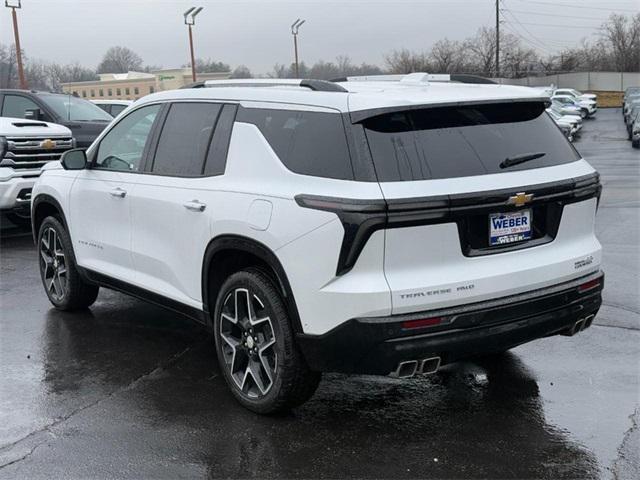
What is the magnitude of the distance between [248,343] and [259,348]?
0.39 feet

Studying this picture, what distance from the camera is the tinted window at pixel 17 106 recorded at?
1296cm

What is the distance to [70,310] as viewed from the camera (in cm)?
670

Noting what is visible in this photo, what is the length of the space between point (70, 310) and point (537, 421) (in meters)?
4.25

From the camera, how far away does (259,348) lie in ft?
13.9

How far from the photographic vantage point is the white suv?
3.66 m

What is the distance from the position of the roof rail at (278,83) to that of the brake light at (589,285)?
1.73m

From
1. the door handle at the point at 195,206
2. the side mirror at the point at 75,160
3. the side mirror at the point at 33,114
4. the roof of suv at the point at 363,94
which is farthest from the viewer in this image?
the side mirror at the point at 33,114

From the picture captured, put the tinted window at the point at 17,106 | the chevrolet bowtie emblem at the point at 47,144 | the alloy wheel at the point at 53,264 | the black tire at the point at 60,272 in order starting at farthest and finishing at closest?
the tinted window at the point at 17,106, the chevrolet bowtie emblem at the point at 47,144, the alloy wheel at the point at 53,264, the black tire at the point at 60,272

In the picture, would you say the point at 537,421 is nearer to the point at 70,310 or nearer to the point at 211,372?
the point at 211,372

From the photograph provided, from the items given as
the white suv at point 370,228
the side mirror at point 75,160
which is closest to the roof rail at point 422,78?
the white suv at point 370,228

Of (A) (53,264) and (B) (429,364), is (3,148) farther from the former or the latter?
(B) (429,364)

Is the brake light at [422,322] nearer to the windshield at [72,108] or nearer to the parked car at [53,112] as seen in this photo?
the parked car at [53,112]

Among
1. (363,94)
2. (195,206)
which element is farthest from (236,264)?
(363,94)

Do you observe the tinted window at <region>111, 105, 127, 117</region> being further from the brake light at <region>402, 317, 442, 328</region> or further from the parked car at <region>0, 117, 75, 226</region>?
the brake light at <region>402, 317, 442, 328</region>
